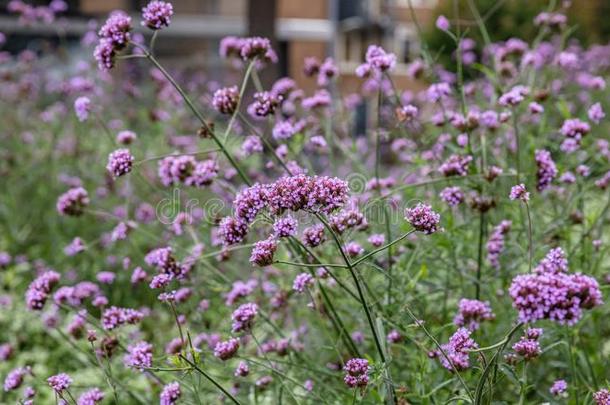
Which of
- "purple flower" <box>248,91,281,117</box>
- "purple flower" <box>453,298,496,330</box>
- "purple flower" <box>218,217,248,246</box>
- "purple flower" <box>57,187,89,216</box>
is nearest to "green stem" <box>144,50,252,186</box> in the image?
"purple flower" <box>248,91,281,117</box>

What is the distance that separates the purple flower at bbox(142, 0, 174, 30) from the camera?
198 cm

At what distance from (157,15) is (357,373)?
1.04 m

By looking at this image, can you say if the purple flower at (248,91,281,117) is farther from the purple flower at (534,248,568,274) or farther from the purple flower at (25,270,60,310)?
the purple flower at (534,248,568,274)

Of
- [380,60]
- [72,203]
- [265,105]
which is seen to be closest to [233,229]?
[265,105]

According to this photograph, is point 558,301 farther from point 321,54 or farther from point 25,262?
point 321,54

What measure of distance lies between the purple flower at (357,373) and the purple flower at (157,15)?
0.99 meters

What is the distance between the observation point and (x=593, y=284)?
4.03 ft

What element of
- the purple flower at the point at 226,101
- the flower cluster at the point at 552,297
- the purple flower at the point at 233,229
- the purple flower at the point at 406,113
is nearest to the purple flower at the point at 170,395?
the purple flower at the point at 233,229

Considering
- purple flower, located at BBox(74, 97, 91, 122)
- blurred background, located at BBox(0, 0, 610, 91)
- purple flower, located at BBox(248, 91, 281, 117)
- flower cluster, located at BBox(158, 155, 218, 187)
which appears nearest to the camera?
purple flower, located at BBox(248, 91, 281, 117)

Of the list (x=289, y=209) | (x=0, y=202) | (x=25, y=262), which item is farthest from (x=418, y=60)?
(x=0, y=202)

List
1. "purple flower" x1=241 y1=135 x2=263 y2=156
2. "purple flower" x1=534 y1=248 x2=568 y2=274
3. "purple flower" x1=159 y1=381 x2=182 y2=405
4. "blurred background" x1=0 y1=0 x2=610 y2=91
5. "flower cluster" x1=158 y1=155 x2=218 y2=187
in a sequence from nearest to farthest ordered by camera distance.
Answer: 1. "purple flower" x1=534 y1=248 x2=568 y2=274
2. "purple flower" x1=159 y1=381 x2=182 y2=405
3. "flower cluster" x1=158 y1=155 x2=218 y2=187
4. "purple flower" x1=241 y1=135 x2=263 y2=156
5. "blurred background" x1=0 y1=0 x2=610 y2=91

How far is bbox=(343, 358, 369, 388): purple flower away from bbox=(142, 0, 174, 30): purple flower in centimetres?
99

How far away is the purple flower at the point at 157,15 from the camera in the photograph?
78.0 inches

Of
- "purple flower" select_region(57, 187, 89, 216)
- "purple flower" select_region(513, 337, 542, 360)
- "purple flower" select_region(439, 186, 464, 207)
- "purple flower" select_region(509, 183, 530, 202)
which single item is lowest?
"purple flower" select_region(57, 187, 89, 216)
